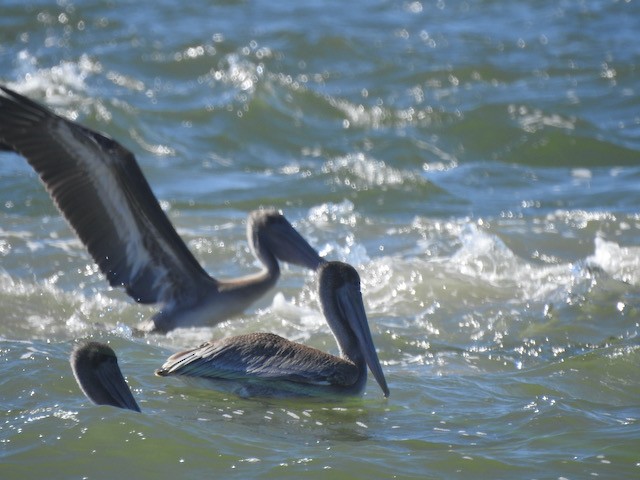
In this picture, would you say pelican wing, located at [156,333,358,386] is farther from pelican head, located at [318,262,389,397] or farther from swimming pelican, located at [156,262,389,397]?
pelican head, located at [318,262,389,397]

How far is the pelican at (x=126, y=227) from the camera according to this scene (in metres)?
6.62

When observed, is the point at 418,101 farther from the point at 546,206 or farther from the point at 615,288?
the point at 615,288

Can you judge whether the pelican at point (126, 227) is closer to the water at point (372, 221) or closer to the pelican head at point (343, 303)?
the water at point (372, 221)

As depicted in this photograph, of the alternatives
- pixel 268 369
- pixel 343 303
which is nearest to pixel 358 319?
pixel 343 303

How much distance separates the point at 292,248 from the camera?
7551 mm

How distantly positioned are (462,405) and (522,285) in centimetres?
251

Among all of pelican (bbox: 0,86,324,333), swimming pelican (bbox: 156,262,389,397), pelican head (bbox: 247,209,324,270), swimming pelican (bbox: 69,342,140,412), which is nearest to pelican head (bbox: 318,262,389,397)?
swimming pelican (bbox: 156,262,389,397)

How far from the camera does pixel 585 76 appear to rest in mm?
14977

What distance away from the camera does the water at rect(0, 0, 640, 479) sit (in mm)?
4961

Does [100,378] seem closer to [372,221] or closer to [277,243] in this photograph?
[277,243]

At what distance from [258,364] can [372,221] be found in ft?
14.4

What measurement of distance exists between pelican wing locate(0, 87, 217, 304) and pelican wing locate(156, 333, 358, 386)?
1548 mm

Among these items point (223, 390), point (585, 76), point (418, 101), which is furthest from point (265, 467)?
point (585, 76)

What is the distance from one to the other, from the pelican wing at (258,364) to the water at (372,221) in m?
0.15
